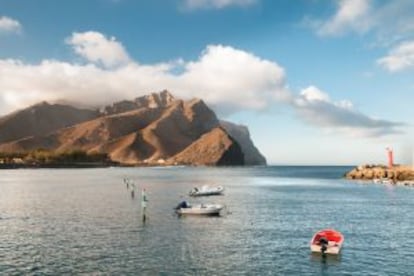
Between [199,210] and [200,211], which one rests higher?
[199,210]

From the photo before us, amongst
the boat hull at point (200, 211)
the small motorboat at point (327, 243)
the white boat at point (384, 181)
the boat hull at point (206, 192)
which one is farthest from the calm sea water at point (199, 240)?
the white boat at point (384, 181)

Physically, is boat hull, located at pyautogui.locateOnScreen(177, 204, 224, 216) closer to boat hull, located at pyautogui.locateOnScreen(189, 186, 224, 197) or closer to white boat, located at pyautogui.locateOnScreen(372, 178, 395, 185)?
boat hull, located at pyautogui.locateOnScreen(189, 186, 224, 197)

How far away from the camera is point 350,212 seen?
299ft

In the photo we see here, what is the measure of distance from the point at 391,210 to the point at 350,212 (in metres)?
9.67

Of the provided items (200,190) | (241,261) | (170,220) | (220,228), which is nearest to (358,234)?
(220,228)

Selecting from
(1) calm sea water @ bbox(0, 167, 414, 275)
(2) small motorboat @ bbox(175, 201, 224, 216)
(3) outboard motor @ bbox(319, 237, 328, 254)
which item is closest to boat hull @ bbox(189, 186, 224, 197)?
(1) calm sea water @ bbox(0, 167, 414, 275)

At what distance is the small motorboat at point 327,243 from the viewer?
50.8 m

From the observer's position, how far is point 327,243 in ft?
168

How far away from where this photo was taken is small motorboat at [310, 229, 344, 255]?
5075 cm

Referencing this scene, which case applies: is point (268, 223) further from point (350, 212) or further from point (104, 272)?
point (104, 272)

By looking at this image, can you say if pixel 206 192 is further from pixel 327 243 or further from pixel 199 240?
pixel 327 243

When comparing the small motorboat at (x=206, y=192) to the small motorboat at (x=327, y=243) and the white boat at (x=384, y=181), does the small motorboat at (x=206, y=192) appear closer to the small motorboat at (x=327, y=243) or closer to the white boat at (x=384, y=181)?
the white boat at (x=384, y=181)

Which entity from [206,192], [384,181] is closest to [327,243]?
[206,192]

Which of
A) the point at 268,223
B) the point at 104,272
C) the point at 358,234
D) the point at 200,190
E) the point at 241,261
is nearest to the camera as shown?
the point at 104,272
